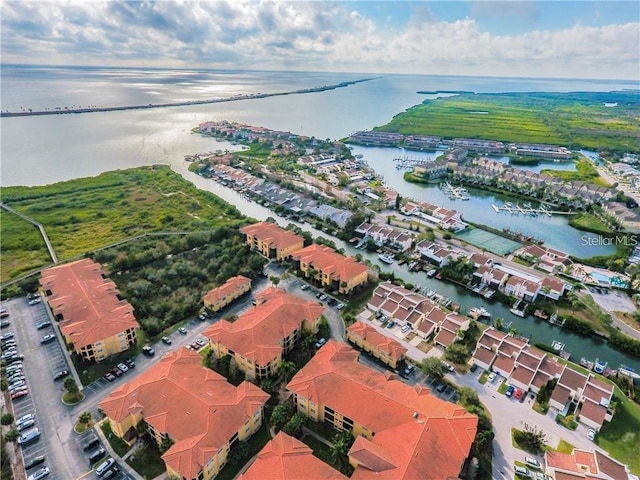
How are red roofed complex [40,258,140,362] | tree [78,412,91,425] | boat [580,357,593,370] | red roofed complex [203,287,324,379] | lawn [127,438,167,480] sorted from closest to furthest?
1. lawn [127,438,167,480]
2. tree [78,412,91,425]
3. red roofed complex [203,287,324,379]
4. red roofed complex [40,258,140,362]
5. boat [580,357,593,370]

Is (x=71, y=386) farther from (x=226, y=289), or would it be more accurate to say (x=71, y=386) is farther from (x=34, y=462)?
(x=226, y=289)

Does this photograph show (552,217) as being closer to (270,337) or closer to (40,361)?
(270,337)

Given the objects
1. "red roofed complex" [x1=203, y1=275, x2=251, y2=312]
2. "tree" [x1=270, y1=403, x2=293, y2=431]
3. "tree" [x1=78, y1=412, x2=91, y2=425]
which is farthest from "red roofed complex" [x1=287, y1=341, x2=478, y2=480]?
"tree" [x1=78, y1=412, x2=91, y2=425]

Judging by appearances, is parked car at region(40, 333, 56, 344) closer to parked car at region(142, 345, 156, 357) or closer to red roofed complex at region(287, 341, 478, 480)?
parked car at region(142, 345, 156, 357)

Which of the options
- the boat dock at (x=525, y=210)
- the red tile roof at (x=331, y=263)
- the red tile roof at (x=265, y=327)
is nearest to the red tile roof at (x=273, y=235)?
the red tile roof at (x=331, y=263)

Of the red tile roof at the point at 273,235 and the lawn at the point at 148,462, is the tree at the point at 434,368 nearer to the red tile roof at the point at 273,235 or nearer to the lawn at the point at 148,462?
the lawn at the point at 148,462
